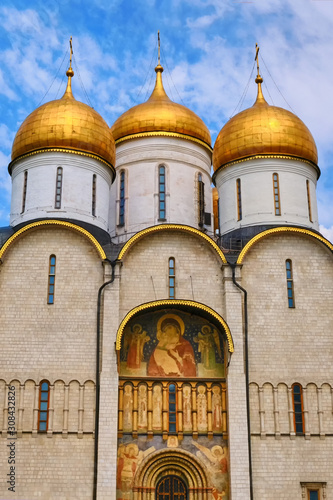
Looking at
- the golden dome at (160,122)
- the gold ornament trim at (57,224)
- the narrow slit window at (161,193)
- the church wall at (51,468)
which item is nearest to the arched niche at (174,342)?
the gold ornament trim at (57,224)

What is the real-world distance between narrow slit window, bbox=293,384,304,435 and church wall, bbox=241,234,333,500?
0.09m

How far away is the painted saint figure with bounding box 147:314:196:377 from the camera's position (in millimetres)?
13797

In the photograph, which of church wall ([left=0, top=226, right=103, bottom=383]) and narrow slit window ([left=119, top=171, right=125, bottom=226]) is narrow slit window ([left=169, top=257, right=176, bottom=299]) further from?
narrow slit window ([left=119, top=171, right=125, bottom=226])

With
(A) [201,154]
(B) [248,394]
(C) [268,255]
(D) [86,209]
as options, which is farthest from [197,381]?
(A) [201,154]

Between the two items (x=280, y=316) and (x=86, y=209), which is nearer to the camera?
(x=280, y=316)

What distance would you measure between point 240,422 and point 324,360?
2.14 m

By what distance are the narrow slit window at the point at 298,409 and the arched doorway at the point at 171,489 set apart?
243 cm

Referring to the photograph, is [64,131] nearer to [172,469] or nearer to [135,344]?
[135,344]

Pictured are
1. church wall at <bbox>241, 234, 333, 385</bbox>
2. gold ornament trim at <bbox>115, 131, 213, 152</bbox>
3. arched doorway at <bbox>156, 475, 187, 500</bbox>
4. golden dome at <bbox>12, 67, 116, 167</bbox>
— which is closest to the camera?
arched doorway at <bbox>156, 475, 187, 500</bbox>

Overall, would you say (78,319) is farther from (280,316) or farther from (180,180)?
(180,180)

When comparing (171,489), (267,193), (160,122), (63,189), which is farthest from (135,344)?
(160,122)

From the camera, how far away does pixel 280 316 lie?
1400 cm

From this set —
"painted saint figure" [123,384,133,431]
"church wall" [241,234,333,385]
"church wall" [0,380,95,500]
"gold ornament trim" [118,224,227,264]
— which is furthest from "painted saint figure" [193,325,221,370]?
"church wall" [0,380,95,500]

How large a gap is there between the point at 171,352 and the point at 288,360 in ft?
7.56
